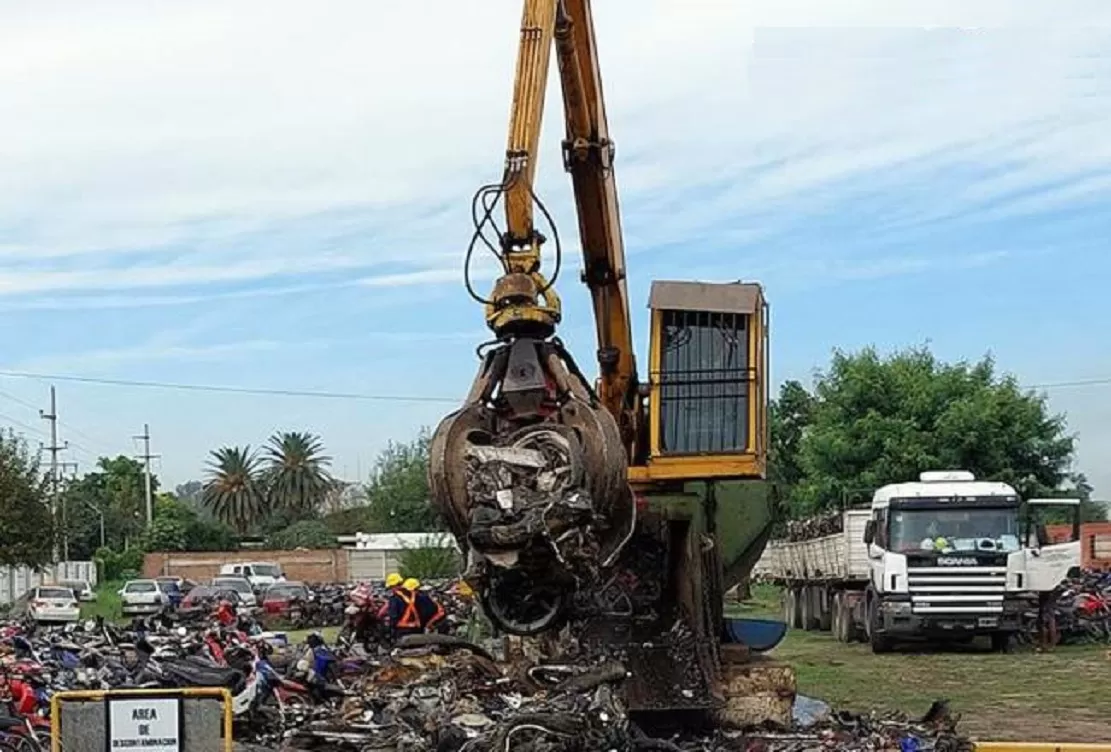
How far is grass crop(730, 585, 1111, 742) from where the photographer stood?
17281 mm

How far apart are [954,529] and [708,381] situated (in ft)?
43.8

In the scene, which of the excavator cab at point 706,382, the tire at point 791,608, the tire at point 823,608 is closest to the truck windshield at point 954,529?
the tire at point 823,608

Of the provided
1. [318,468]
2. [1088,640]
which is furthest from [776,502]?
[318,468]

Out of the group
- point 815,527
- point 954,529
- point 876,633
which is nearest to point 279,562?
point 815,527

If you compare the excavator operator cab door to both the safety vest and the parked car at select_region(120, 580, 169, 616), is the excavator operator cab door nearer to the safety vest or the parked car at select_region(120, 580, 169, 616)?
the safety vest

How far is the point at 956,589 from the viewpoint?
26.7 m

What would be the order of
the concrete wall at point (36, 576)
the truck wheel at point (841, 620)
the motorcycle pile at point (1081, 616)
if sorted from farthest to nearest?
the concrete wall at point (36, 576) → the truck wheel at point (841, 620) → the motorcycle pile at point (1081, 616)

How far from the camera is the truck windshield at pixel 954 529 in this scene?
26.9m

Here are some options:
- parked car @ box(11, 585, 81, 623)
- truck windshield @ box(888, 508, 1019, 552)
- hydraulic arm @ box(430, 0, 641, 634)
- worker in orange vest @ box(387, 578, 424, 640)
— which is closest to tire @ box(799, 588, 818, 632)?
truck windshield @ box(888, 508, 1019, 552)

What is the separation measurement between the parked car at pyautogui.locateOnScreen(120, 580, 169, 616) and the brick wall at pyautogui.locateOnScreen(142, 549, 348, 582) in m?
21.0

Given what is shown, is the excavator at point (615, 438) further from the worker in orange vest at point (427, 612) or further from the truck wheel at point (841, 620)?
the truck wheel at point (841, 620)

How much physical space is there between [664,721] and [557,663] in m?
1.46

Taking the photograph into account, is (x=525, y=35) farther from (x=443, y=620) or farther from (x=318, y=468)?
(x=318, y=468)

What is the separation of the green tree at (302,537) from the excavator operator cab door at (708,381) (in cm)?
8247
